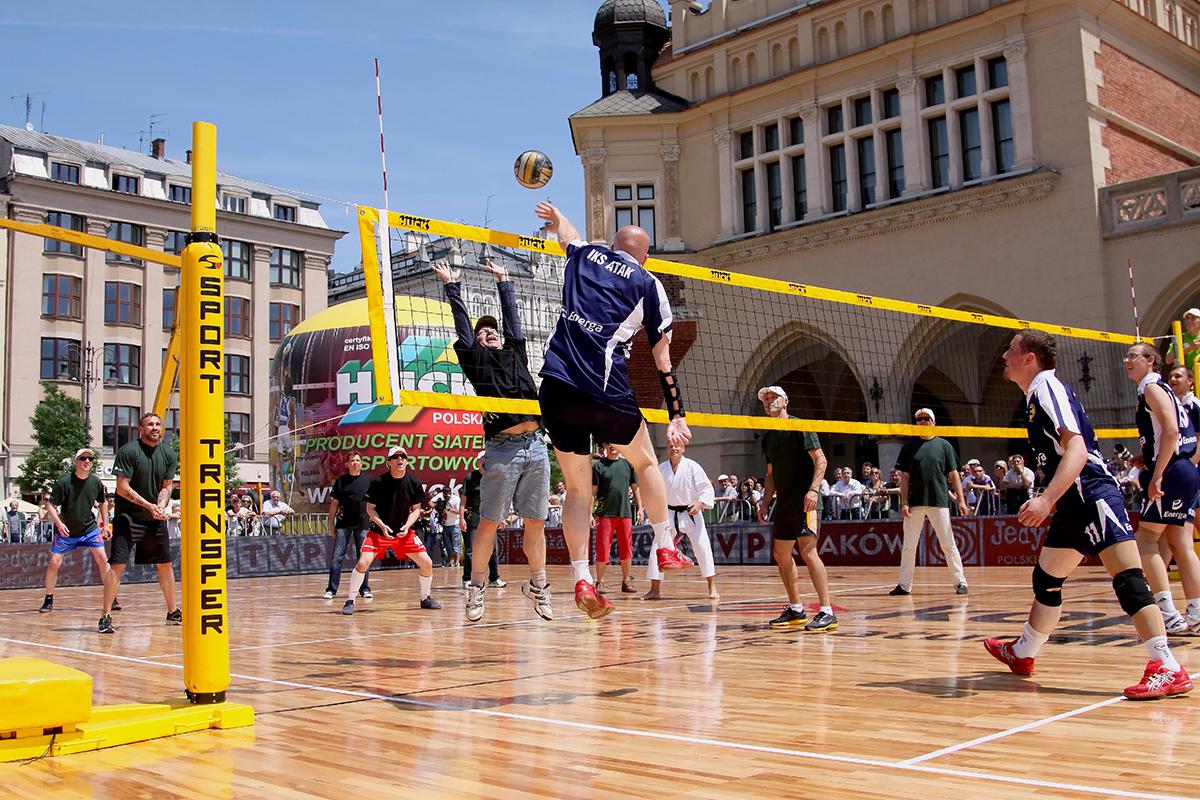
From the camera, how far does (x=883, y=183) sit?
27.4m

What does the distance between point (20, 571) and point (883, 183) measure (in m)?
21.1

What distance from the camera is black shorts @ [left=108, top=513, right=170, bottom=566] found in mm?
10117

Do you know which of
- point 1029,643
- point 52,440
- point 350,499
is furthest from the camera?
point 52,440

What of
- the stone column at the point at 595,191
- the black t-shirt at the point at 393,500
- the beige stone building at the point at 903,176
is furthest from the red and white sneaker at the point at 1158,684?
the stone column at the point at 595,191

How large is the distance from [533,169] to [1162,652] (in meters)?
4.66

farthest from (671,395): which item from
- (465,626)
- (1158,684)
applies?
(465,626)

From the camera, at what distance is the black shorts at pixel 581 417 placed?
5367 mm

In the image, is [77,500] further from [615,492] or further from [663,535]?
[663,535]

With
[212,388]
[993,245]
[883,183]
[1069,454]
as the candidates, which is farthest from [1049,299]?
[212,388]

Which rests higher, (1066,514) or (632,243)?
(632,243)

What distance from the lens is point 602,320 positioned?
5441 mm

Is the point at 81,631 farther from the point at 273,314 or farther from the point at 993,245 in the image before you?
the point at 273,314

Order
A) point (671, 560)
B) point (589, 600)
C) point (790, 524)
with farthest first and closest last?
point (790, 524) → point (671, 560) → point (589, 600)

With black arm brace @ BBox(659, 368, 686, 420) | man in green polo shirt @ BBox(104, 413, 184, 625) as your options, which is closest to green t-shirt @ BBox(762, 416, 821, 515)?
black arm brace @ BBox(659, 368, 686, 420)
